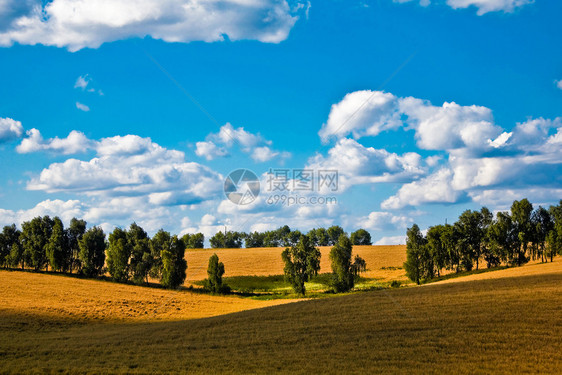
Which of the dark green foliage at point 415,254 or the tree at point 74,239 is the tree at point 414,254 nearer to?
the dark green foliage at point 415,254

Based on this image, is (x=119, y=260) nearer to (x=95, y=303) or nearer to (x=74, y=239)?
(x=74, y=239)

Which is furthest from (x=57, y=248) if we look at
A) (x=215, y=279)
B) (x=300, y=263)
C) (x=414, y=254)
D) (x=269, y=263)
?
(x=414, y=254)

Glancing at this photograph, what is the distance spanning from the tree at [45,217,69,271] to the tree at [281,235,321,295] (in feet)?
156

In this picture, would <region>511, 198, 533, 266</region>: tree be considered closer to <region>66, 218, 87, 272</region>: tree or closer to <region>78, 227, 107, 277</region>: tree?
<region>78, 227, 107, 277</region>: tree

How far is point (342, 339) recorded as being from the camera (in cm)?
2777

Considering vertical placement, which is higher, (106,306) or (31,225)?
(31,225)

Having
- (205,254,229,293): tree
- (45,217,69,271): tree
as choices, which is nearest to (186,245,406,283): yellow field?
(205,254,229,293): tree

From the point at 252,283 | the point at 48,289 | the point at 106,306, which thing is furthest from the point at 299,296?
the point at 48,289

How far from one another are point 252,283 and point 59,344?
2544 inches

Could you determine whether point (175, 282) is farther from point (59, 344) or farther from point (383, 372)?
point (383, 372)

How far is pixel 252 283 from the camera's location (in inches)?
3735

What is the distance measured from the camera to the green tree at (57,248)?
9288 cm

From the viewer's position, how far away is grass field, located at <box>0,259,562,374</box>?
2225cm

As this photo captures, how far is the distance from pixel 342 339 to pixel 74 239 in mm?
87458
